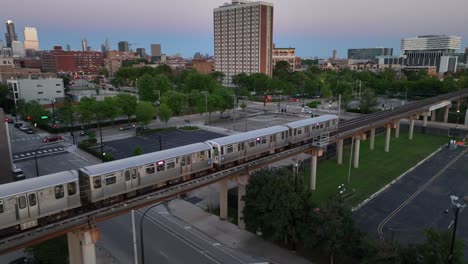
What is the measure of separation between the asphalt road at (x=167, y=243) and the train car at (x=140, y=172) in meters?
6.14

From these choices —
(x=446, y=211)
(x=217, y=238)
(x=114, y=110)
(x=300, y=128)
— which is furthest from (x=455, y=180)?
(x=114, y=110)

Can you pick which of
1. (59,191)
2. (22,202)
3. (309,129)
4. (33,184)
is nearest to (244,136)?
(309,129)

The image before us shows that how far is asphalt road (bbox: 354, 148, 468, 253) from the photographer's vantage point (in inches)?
1270

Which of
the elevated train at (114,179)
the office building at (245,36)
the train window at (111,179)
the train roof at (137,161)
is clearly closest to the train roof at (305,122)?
the elevated train at (114,179)

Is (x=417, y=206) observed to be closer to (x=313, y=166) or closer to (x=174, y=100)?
(x=313, y=166)

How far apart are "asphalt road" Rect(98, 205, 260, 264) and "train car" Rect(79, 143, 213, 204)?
614 cm

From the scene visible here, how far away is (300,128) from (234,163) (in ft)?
40.6

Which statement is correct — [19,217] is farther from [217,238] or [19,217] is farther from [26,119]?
[26,119]

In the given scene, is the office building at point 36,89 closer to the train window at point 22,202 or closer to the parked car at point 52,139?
the parked car at point 52,139

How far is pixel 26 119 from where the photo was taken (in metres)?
84.0

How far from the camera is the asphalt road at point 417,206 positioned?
106 ft

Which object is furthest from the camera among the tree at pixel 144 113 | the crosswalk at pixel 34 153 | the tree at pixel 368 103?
the tree at pixel 368 103

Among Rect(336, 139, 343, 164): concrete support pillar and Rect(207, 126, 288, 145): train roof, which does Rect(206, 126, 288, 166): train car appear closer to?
Rect(207, 126, 288, 145): train roof

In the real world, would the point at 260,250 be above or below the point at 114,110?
below
